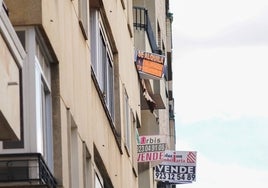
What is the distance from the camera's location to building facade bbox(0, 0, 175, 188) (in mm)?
17109

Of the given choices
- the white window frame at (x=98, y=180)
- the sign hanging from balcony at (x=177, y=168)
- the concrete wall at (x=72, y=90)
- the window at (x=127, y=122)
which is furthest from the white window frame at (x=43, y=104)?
the sign hanging from balcony at (x=177, y=168)

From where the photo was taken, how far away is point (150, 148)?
41406mm

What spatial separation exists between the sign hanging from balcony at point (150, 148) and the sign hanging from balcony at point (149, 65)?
6.02 feet

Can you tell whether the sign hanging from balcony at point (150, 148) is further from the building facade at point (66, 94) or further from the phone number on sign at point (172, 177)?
the building facade at point (66, 94)

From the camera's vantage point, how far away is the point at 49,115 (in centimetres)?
1944

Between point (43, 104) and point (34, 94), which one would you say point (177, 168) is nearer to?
point (43, 104)

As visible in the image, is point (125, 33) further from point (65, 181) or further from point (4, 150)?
point (4, 150)

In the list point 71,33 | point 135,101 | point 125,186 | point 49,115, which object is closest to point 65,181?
point 49,115

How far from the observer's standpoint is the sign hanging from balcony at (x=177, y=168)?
4791 centimetres

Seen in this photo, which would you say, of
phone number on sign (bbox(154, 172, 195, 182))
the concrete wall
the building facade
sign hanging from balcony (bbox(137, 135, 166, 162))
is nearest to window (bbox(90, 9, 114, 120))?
the building facade

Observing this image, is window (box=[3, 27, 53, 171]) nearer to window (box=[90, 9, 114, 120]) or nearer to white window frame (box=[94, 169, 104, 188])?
→ white window frame (box=[94, 169, 104, 188])

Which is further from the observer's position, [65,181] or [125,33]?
[125,33]

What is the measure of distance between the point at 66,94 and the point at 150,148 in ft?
69.3

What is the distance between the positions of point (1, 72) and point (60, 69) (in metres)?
6.50
